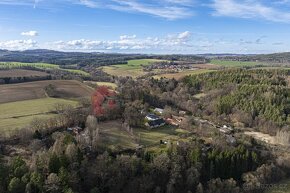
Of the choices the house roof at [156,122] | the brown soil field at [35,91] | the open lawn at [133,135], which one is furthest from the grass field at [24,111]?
the house roof at [156,122]

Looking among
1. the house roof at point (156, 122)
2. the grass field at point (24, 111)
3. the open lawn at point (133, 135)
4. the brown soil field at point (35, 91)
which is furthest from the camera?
the brown soil field at point (35, 91)

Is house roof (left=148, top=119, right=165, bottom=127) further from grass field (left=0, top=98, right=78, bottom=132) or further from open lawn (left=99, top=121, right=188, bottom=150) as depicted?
grass field (left=0, top=98, right=78, bottom=132)

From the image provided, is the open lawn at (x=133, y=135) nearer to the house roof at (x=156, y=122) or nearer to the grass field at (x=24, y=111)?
the house roof at (x=156, y=122)

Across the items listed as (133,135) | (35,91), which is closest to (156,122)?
(133,135)

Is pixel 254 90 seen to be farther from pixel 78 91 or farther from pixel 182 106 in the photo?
pixel 78 91

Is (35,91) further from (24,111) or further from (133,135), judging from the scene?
(133,135)

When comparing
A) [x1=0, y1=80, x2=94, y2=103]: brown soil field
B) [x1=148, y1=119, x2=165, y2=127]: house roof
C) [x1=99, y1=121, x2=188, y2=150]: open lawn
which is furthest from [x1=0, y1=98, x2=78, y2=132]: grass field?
[x1=148, y1=119, x2=165, y2=127]: house roof
